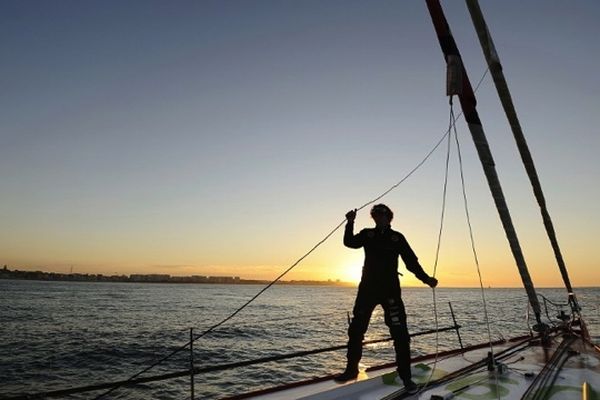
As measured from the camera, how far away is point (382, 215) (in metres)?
5.40

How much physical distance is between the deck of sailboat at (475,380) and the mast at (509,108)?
2470 mm

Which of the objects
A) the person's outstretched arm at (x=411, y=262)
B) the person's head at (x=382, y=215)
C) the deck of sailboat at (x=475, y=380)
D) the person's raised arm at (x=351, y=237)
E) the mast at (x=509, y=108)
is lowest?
the deck of sailboat at (x=475, y=380)

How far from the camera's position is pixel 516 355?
7.36 meters

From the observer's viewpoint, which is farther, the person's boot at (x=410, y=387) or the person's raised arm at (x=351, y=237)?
the person's raised arm at (x=351, y=237)

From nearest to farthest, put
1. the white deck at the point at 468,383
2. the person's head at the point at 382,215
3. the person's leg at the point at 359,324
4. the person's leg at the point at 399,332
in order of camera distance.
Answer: the white deck at the point at 468,383
the person's leg at the point at 399,332
the person's leg at the point at 359,324
the person's head at the point at 382,215

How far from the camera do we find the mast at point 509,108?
14.2 ft

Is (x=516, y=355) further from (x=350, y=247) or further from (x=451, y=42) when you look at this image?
(x=451, y=42)

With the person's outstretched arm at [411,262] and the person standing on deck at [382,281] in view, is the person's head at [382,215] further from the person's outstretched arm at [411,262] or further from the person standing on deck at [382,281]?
the person's outstretched arm at [411,262]

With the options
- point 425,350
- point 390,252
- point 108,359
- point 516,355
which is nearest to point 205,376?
point 108,359

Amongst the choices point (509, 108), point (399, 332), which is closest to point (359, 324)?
point (399, 332)

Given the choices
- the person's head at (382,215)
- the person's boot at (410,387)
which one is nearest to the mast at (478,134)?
the person's head at (382,215)

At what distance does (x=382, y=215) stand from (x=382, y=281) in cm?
87

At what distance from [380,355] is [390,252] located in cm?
1873

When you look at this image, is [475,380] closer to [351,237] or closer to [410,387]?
[410,387]
